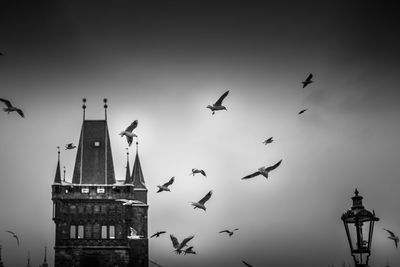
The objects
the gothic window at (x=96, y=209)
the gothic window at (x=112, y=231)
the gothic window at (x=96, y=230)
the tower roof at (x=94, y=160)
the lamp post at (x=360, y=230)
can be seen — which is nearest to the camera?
the lamp post at (x=360, y=230)

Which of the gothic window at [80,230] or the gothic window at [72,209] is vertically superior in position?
the gothic window at [72,209]

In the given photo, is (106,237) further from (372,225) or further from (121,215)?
(372,225)

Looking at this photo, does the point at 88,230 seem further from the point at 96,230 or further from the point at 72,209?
the point at 72,209

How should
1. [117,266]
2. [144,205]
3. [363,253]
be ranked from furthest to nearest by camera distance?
[144,205], [117,266], [363,253]

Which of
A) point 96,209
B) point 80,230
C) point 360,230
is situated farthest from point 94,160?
point 360,230

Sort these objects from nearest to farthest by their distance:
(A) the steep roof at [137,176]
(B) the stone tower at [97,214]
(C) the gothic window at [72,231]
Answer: (B) the stone tower at [97,214] < (C) the gothic window at [72,231] < (A) the steep roof at [137,176]

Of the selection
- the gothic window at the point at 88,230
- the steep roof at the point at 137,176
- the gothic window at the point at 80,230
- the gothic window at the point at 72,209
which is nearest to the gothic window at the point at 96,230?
the gothic window at the point at 88,230

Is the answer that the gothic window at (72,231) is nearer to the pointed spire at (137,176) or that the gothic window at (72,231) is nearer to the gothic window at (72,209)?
the gothic window at (72,209)

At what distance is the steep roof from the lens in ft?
338

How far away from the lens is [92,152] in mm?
100375

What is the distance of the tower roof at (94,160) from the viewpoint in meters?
99.0

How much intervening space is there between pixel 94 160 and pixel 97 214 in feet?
24.4

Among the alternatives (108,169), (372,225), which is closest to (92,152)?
(108,169)

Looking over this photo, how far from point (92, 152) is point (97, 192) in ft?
19.0
